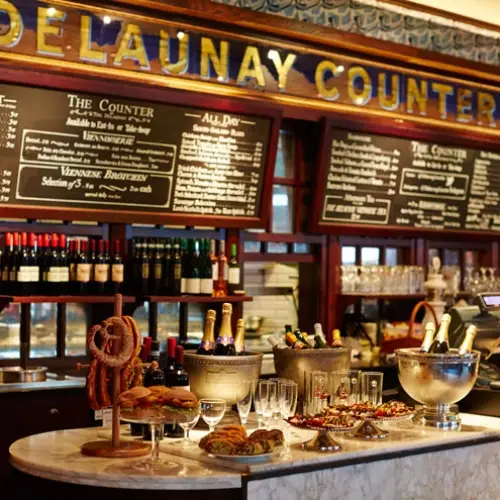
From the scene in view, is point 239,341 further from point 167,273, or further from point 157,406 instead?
point 167,273

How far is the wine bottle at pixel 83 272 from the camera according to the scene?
5.23m

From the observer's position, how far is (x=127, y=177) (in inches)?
214

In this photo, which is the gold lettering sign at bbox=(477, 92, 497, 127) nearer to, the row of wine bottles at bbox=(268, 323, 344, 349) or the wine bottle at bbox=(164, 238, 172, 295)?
the wine bottle at bbox=(164, 238, 172, 295)

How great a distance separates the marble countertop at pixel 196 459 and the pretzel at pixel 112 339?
0.30 meters

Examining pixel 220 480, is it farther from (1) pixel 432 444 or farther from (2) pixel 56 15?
(2) pixel 56 15

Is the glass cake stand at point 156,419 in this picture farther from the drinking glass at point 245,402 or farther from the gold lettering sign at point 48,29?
the gold lettering sign at point 48,29

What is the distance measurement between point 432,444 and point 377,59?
3.65 m

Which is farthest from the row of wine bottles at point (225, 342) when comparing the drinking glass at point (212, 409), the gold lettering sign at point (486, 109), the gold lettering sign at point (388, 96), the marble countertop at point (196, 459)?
the gold lettering sign at point (486, 109)

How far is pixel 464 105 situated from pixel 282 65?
1749mm

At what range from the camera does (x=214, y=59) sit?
18.7 feet

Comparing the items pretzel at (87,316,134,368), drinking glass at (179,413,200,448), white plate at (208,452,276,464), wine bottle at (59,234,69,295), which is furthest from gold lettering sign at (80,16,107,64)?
white plate at (208,452,276,464)

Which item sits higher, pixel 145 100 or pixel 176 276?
pixel 145 100

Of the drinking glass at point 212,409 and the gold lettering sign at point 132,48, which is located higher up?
the gold lettering sign at point 132,48

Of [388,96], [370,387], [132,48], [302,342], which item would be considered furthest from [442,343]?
[388,96]
